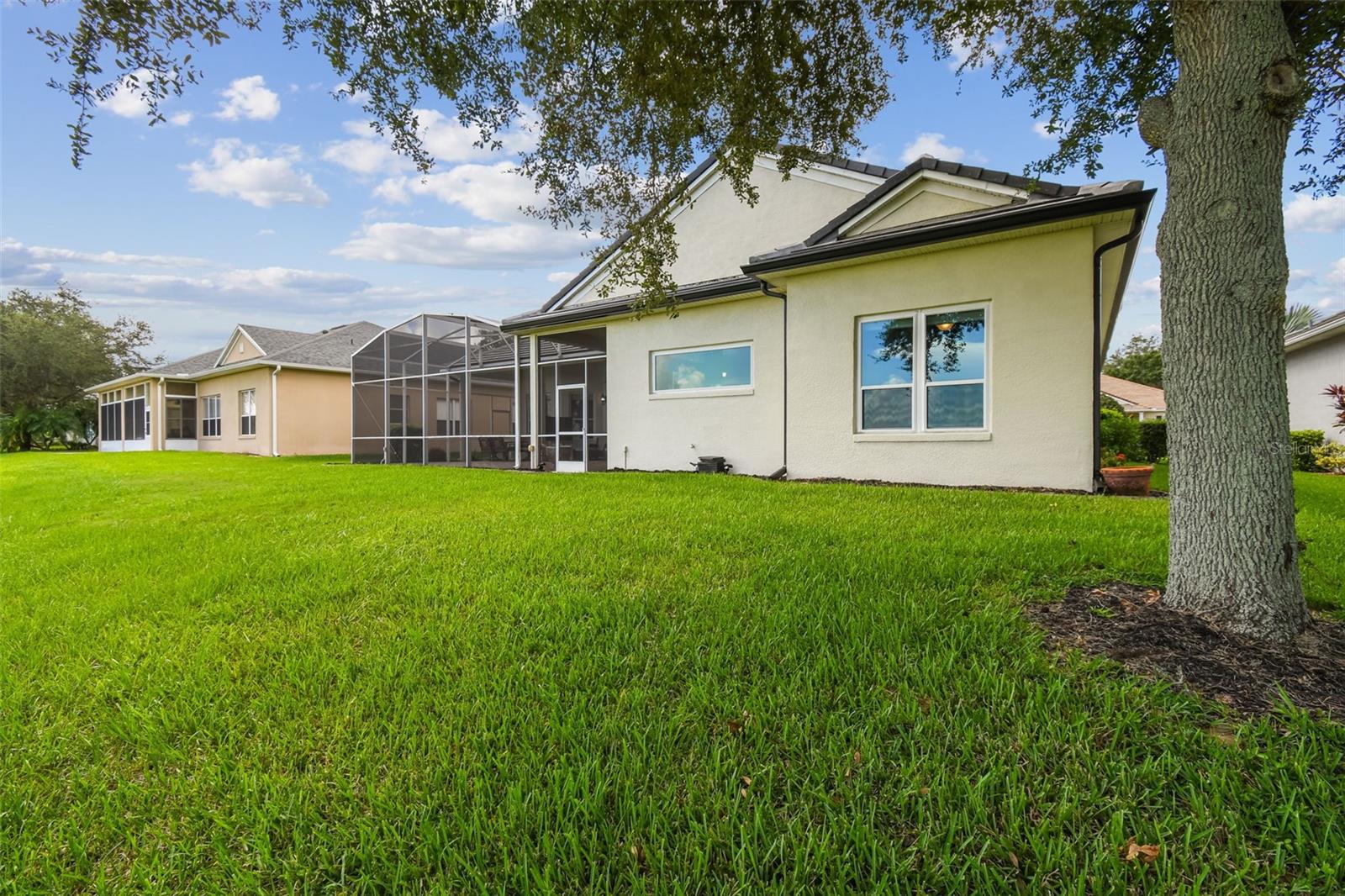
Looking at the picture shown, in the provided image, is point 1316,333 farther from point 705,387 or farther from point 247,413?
point 247,413

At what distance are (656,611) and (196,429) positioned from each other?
118 feet

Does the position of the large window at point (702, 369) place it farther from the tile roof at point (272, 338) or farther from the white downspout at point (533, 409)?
the tile roof at point (272, 338)

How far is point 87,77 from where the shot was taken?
4090 mm

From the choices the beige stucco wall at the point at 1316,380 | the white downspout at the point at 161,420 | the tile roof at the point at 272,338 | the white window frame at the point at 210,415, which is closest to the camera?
the beige stucco wall at the point at 1316,380

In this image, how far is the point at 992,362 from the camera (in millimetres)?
8000

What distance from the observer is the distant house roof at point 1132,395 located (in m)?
30.6

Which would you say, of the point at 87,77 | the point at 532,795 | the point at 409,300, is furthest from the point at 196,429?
the point at 532,795

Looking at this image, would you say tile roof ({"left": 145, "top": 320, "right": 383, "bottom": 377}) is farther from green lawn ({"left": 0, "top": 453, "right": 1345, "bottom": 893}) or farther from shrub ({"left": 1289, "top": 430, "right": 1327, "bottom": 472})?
shrub ({"left": 1289, "top": 430, "right": 1327, "bottom": 472})

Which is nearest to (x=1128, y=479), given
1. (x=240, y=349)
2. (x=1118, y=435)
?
(x=1118, y=435)

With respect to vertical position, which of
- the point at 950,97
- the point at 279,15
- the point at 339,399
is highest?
the point at 950,97

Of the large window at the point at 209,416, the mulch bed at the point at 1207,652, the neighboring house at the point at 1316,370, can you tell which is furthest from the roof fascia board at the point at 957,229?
the large window at the point at 209,416

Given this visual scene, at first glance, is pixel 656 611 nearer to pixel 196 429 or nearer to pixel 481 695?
pixel 481 695

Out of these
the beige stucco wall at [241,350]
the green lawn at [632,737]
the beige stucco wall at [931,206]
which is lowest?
the green lawn at [632,737]

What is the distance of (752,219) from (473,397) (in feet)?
32.1
